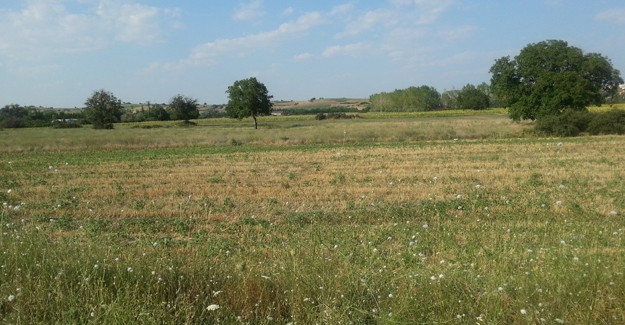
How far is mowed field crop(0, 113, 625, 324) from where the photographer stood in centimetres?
425

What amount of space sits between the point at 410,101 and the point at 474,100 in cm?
3224

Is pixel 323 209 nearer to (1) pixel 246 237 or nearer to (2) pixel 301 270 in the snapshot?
(1) pixel 246 237

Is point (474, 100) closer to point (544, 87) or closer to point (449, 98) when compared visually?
point (449, 98)

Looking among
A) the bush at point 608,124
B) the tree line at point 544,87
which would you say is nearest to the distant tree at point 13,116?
the tree line at point 544,87

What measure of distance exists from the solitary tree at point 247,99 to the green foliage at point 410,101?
271 feet

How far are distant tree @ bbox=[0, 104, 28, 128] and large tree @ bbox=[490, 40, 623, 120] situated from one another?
63223mm

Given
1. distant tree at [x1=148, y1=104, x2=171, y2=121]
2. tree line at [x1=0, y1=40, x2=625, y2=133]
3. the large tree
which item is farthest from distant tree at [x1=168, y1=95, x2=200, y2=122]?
the large tree

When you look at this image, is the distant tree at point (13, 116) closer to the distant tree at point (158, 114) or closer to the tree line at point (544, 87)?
the tree line at point (544, 87)

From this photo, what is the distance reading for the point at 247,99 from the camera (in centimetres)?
6456

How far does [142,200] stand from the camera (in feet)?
41.4

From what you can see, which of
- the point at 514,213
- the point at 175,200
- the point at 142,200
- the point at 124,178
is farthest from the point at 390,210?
the point at 124,178

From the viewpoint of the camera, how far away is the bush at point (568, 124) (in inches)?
1480

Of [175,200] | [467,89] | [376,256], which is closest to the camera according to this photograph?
[376,256]

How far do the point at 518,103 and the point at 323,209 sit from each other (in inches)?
1676
